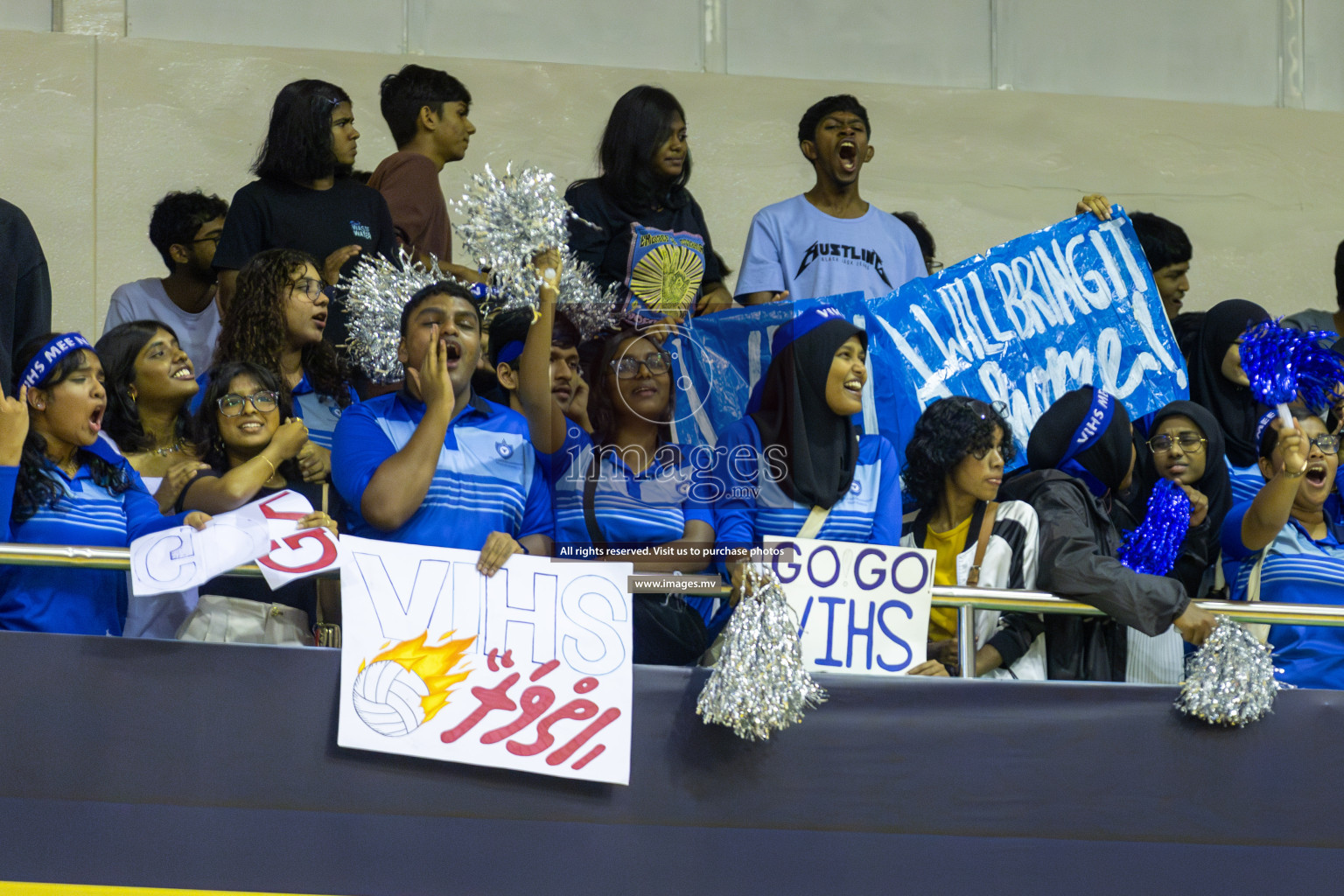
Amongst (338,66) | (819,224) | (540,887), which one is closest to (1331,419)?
(819,224)

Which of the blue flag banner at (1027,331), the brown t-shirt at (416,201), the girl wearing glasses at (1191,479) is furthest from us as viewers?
the brown t-shirt at (416,201)

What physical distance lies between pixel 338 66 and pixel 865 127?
114 inches

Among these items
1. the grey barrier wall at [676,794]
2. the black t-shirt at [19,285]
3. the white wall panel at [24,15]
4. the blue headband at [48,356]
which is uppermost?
the white wall panel at [24,15]

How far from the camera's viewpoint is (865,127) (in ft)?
18.6

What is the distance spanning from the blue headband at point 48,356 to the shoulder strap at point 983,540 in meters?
2.16

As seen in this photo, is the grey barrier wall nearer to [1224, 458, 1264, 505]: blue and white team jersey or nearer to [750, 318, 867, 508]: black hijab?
[750, 318, 867, 508]: black hijab

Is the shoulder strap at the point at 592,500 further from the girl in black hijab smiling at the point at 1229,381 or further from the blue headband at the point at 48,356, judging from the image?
the girl in black hijab smiling at the point at 1229,381

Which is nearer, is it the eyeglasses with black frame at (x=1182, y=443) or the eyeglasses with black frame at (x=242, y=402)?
the eyeglasses with black frame at (x=242, y=402)

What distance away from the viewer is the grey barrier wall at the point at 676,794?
11.6ft

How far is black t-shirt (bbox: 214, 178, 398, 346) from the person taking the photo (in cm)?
485

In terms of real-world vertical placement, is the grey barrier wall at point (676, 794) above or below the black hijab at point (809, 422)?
below

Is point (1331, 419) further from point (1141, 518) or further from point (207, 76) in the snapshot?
point (207, 76)

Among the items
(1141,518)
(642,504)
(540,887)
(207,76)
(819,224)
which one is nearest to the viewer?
(540,887)

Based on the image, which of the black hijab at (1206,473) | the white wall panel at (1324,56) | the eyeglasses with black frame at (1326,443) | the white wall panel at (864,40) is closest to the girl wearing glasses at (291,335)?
the black hijab at (1206,473)
